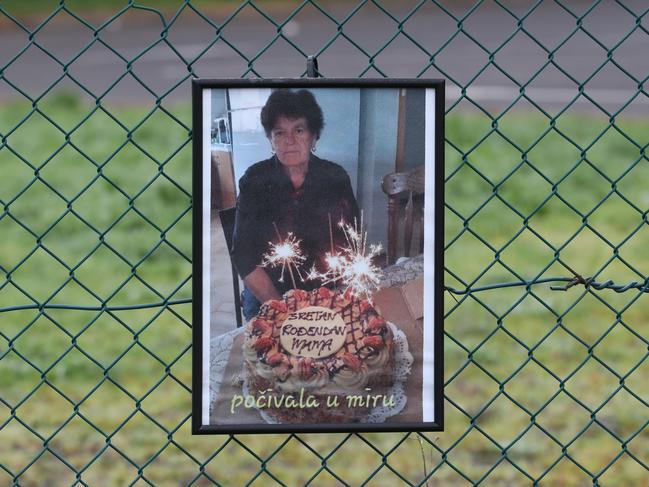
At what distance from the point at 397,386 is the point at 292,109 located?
62 centimetres

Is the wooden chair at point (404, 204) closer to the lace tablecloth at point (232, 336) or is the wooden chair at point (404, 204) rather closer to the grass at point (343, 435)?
the lace tablecloth at point (232, 336)

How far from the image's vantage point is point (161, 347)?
497 cm

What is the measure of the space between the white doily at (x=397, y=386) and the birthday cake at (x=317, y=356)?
11 millimetres

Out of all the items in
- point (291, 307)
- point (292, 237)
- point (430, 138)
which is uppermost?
point (430, 138)

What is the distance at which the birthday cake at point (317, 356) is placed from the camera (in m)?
2.19

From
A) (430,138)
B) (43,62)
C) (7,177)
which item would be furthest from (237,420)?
(43,62)

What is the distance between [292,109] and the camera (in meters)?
2.15

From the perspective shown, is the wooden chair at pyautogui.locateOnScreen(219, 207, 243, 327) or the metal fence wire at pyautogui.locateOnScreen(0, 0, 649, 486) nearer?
the wooden chair at pyautogui.locateOnScreen(219, 207, 243, 327)

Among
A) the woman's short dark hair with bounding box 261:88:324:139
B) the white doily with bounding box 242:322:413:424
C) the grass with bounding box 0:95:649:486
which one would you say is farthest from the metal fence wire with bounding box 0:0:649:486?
the white doily with bounding box 242:322:413:424

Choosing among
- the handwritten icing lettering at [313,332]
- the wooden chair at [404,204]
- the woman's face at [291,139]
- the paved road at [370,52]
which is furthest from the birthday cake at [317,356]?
the paved road at [370,52]

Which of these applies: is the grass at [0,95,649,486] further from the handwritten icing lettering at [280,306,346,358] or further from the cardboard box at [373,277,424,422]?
the handwritten icing lettering at [280,306,346,358]

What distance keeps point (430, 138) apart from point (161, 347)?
3044 millimetres

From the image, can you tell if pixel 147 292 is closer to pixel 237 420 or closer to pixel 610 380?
pixel 610 380

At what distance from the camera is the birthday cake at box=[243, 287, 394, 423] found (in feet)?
7.18
